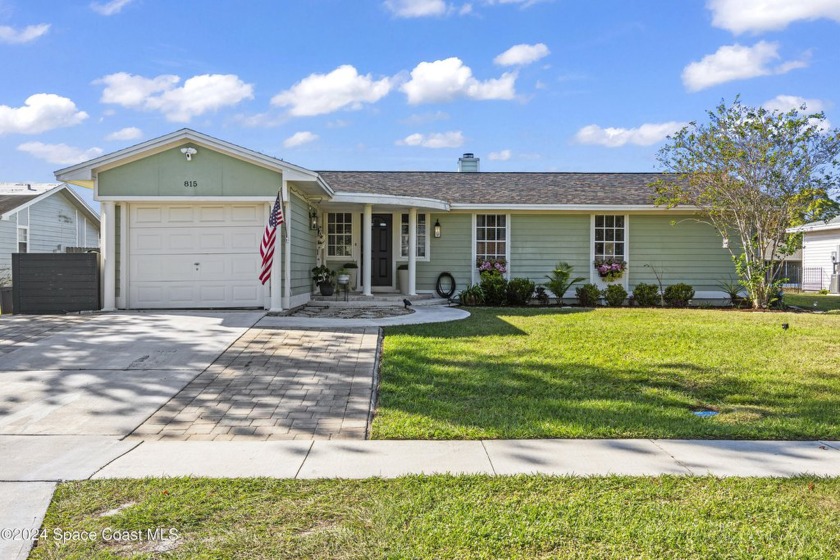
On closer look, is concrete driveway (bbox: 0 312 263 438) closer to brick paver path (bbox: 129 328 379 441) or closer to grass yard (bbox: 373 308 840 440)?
brick paver path (bbox: 129 328 379 441)

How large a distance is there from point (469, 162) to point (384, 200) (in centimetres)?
843

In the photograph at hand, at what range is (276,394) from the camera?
5.90 metres

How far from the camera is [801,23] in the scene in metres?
11.6

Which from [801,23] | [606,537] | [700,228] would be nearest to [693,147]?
[700,228]

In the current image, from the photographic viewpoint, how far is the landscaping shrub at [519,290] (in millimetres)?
14133

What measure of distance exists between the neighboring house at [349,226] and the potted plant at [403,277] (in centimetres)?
18

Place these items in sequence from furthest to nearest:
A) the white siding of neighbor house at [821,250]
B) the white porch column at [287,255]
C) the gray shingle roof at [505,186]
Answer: the white siding of neighbor house at [821,250] → the gray shingle roof at [505,186] → the white porch column at [287,255]

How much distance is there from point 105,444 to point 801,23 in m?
14.0

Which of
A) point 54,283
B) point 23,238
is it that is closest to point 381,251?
point 54,283

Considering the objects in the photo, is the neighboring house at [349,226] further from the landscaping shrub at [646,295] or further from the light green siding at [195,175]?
the landscaping shrub at [646,295]

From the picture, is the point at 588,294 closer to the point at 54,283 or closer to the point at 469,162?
the point at 469,162

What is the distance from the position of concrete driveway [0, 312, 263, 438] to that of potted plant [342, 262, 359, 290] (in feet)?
15.5

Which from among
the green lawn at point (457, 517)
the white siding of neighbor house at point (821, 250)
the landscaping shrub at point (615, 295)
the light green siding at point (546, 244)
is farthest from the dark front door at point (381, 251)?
the white siding of neighbor house at point (821, 250)

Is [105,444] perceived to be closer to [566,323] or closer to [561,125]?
[566,323]
